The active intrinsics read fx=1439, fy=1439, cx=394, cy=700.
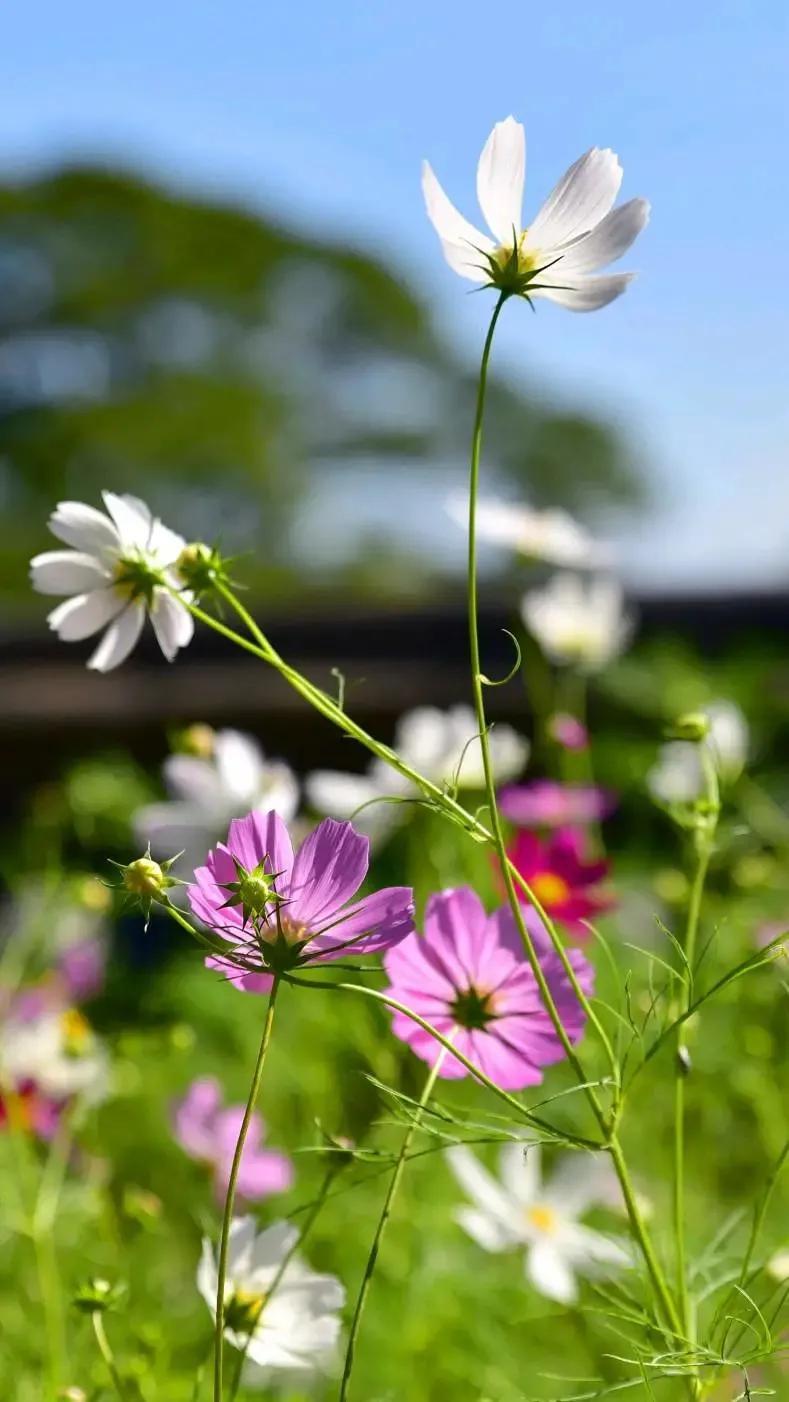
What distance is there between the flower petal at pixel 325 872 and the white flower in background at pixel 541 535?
1.15 feet

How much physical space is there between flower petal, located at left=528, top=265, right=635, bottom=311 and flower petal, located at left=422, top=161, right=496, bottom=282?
1 centimetres

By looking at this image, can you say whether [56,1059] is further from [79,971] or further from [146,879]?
[146,879]

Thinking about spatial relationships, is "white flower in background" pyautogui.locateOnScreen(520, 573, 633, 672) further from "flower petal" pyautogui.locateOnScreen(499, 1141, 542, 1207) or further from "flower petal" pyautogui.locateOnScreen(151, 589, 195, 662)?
"flower petal" pyautogui.locateOnScreen(151, 589, 195, 662)

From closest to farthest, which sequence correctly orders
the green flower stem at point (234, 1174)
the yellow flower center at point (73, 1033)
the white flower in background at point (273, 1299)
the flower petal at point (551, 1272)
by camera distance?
the green flower stem at point (234, 1174) → the white flower in background at point (273, 1299) → the flower petal at point (551, 1272) → the yellow flower center at point (73, 1033)

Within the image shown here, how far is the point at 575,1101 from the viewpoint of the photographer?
0.84m

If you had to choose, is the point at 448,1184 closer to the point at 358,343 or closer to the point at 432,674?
the point at 432,674

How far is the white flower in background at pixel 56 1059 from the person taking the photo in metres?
0.76

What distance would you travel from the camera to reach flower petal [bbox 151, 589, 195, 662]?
1.27ft

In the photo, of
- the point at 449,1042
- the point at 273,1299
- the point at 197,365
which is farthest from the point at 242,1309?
the point at 197,365

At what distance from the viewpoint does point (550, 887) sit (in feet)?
2.40

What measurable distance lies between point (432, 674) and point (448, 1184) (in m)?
1.28

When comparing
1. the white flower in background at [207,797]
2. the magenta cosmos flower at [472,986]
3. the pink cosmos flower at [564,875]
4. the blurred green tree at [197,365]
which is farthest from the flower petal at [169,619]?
the blurred green tree at [197,365]

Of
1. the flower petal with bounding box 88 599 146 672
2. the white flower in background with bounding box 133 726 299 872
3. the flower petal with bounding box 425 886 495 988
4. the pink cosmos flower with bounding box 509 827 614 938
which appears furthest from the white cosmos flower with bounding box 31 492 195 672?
the pink cosmos flower with bounding box 509 827 614 938

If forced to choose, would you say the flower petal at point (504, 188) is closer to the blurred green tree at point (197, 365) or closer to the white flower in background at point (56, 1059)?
the white flower in background at point (56, 1059)
